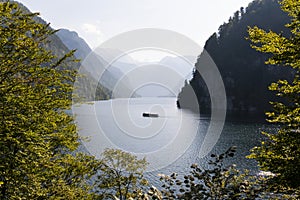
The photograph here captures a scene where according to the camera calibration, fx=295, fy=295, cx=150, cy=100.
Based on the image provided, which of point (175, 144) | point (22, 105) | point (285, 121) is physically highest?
point (175, 144)

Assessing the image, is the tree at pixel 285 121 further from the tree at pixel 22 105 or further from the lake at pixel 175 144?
the lake at pixel 175 144

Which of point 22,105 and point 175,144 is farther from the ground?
point 175,144

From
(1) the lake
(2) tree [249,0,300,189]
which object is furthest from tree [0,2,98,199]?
(1) the lake

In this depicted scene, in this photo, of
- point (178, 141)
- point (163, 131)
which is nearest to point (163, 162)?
point (178, 141)

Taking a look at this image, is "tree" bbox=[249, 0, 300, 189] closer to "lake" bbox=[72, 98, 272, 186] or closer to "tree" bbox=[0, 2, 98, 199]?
"tree" bbox=[0, 2, 98, 199]

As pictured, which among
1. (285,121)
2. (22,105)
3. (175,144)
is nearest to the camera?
(285,121)

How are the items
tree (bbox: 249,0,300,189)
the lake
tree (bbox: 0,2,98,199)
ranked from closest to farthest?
tree (bbox: 249,0,300,189) < tree (bbox: 0,2,98,199) < the lake

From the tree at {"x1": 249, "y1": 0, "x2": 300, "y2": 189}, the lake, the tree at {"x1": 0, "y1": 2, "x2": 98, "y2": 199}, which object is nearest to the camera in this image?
the tree at {"x1": 249, "y1": 0, "x2": 300, "y2": 189}

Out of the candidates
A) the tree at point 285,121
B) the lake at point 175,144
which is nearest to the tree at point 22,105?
the tree at point 285,121

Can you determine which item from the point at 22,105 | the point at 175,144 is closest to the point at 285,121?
the point at 22,105

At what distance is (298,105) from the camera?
1196cm

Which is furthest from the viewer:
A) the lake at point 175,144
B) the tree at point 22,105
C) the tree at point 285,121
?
the lake at point 175,144

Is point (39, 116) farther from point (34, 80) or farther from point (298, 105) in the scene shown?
point (298, 105)

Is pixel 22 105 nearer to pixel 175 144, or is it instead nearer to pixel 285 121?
pixel 285 121
